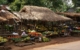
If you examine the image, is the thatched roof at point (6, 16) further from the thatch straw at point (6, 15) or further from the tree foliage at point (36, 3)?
the tree foliage at point (36, 3)

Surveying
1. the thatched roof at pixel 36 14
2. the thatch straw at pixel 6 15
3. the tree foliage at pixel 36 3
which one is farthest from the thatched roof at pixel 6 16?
the tree foliage at pixel 36 3

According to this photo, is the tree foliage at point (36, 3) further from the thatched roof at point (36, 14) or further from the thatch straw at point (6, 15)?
the thatch straw at point (6, 15)

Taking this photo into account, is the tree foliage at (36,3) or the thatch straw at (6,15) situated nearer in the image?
the thatch straw at (6,15)

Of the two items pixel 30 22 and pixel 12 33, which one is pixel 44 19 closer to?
pixel 30 22

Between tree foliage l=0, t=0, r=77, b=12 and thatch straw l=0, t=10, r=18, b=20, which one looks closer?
thatch straw l=0, t=10, r=18, b=20

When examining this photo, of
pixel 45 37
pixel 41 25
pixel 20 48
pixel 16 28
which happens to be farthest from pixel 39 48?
pixel 41 25

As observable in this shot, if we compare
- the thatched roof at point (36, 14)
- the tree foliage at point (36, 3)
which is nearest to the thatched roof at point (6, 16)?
the thatched roof at point (36, 14)

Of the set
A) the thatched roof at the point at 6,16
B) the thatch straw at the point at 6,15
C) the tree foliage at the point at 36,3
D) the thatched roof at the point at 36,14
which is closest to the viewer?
the thatched roof at the point at 6,16

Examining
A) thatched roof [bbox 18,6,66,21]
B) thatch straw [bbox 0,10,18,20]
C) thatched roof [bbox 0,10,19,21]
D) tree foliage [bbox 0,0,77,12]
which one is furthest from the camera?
tree foliage [bbox 0,0,77,12]

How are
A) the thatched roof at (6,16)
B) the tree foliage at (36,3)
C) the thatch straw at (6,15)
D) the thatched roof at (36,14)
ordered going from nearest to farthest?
the thatched roof at (6,16)
the thatch straw at (6,15)
the thatched roof at (36,14)
the tree foliage at (36,3)

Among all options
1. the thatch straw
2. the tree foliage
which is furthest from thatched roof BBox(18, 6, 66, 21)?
the tree foliage

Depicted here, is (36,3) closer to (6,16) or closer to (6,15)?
(6,15)

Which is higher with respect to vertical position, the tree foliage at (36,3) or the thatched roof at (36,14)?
the tree foliage at (36,3)

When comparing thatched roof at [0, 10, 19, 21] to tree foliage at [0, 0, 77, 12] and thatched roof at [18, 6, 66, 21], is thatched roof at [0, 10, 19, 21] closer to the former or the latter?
thatched roof at [18, 6, 66, 21]
